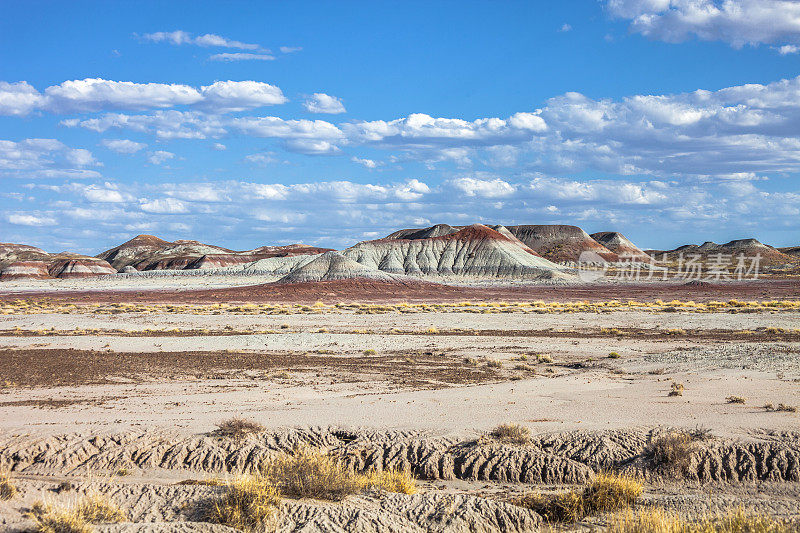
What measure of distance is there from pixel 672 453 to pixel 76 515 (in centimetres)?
789

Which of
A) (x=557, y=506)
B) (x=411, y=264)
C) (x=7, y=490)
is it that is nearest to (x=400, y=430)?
(x=557, y=506)

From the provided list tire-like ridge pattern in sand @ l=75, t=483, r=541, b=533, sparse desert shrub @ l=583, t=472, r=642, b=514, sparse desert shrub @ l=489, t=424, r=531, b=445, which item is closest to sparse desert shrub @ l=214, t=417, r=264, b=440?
tire-like ridge pattern in sand @ l=75, t=483, r=541, b=533

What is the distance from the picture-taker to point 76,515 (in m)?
6.88

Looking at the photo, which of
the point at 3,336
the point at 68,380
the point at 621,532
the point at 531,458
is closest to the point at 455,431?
the point at 531,458

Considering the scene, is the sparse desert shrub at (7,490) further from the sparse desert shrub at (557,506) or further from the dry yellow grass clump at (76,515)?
the sparse desert shrub at (557,506)

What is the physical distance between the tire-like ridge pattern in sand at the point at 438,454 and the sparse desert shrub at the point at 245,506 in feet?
7.05

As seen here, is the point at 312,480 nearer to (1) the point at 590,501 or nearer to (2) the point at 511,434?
(1) the point at 590,501

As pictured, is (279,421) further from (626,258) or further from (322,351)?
(626,258)

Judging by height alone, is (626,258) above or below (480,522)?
above

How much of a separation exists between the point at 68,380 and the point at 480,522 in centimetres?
1486

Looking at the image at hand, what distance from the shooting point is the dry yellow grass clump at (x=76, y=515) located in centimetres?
652

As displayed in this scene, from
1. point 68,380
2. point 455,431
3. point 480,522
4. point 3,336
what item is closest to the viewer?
point 480,522

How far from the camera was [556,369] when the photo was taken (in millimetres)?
20312

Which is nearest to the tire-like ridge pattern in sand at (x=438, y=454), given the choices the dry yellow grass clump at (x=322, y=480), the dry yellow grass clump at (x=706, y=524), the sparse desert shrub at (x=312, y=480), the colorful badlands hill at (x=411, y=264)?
the dry yellow grass clump at (x=322, y=480)
